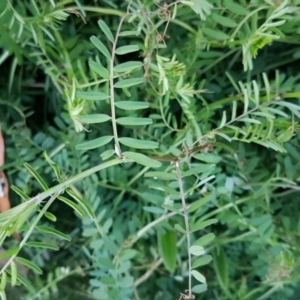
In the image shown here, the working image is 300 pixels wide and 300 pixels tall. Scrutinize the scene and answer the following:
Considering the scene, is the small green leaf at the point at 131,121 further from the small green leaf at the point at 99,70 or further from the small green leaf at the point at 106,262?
the small green leaf at the point at 106,262

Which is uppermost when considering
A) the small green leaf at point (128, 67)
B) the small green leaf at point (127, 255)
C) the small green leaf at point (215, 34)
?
the small green leaf at point (128, 67)

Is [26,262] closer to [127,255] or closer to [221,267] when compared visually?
[127,255]

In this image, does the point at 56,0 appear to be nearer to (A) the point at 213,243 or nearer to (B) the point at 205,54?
(B) the point at 205,54

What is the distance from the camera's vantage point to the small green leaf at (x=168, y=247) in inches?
22.8

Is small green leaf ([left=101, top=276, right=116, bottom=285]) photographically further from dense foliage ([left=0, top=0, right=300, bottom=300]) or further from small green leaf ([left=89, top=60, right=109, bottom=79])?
small green leaf ([left=89, top=60, right=109, bottom=79])

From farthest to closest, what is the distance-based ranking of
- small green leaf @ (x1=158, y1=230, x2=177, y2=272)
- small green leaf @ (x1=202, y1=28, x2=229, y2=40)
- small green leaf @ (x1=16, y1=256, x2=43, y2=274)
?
small green leaf @ (x1=158, y1=230, x2=177, y2=272) → small green leaf @ (x1=202, y1=28, x2=229, y2=40) → small green leaf @ (x1=16, y1=256, x2=43, y2=274)

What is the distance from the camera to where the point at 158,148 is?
514mm

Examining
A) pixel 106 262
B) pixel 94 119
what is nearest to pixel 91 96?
pixel 94 119

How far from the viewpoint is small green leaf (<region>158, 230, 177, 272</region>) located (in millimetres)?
578

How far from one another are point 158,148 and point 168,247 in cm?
13

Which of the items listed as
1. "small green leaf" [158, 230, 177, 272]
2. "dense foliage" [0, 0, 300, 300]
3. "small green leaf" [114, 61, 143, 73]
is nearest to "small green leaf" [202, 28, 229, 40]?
"dense foliage" [0, 0, 300, 300]

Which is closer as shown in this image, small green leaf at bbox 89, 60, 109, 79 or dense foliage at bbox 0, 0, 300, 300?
small green leaf at bbox 89, 60, 109, 79

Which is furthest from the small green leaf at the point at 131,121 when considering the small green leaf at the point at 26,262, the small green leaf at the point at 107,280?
the small green leaf at the point at 107,280

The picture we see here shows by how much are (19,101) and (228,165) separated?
0.80ft
